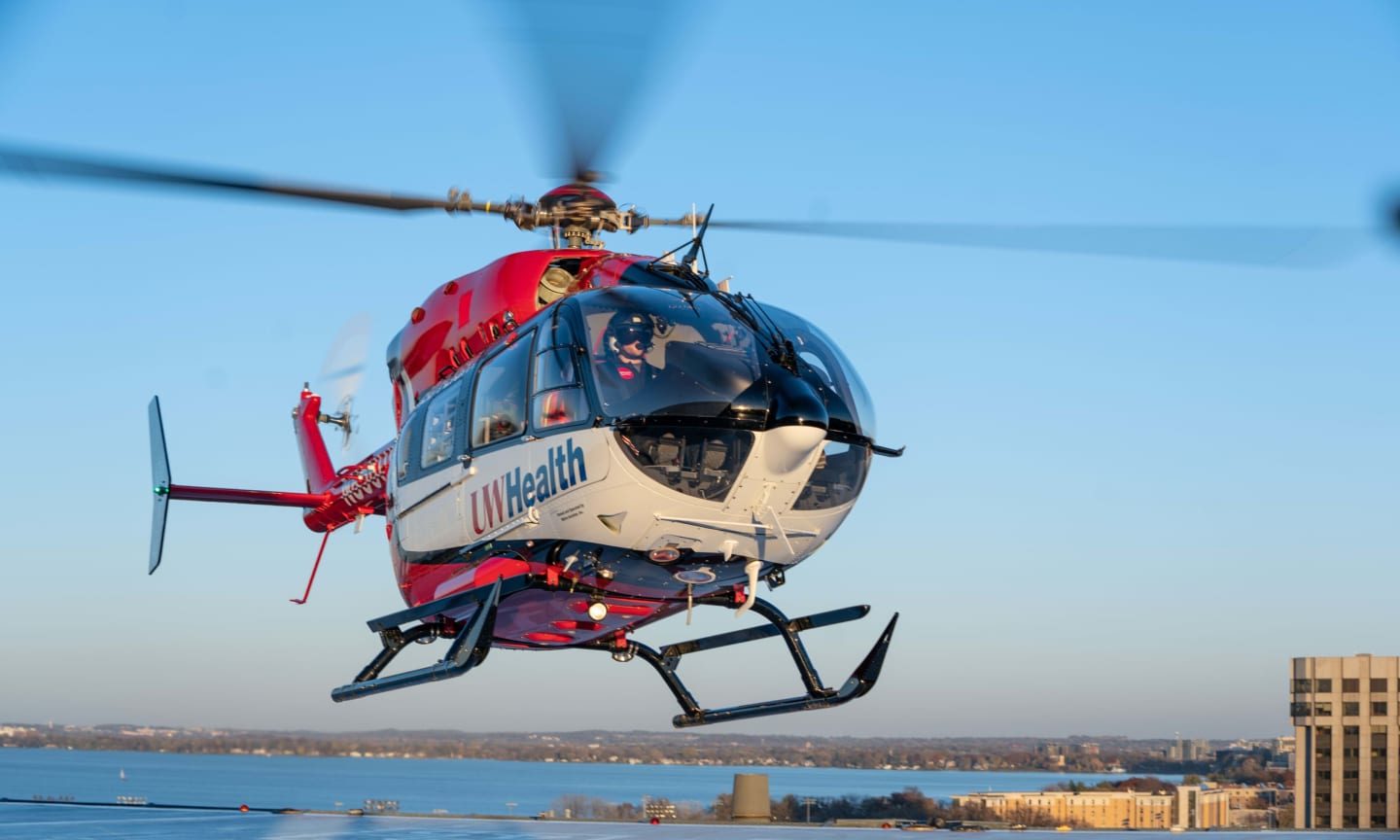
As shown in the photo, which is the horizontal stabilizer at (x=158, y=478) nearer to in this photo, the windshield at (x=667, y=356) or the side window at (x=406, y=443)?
the side window at (x=406, y=443)

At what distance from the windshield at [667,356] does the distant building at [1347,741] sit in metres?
67.1

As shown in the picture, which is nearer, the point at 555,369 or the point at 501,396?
the point at 555,369

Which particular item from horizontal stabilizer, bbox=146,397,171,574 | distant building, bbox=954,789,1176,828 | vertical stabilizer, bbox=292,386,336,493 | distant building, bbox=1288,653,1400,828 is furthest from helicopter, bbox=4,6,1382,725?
distant building, bbox=954,789,1176,828

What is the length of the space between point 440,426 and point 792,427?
141 inches

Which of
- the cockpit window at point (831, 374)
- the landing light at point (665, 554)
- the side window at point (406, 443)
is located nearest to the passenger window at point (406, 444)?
the side window at point (406, 443)

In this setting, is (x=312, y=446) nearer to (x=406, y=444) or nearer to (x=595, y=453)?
(x=406, y=444)

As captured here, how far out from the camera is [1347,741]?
6956cm

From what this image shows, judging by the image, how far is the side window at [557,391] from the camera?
32.2ft

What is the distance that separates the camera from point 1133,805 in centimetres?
8306

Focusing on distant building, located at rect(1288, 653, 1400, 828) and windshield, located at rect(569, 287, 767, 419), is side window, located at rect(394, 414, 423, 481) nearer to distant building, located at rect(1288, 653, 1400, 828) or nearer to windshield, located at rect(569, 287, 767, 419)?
windshield, located at rect(569, 287, 767, 419)

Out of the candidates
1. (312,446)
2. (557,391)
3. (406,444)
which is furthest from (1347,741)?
(557,391)

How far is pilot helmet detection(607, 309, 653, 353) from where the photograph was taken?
9734mm

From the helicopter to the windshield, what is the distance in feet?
0.06

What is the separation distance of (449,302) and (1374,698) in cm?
6939
